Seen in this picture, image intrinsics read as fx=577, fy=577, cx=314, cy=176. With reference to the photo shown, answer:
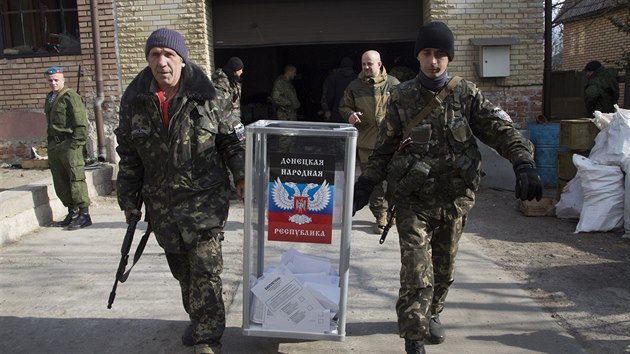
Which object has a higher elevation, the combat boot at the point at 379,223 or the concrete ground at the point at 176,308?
the combat boot at the point at 379,223

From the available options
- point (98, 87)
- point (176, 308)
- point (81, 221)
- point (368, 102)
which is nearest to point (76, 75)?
point (98, 87)

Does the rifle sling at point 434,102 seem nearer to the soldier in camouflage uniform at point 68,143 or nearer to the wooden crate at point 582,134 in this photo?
the wooden crate at point 582,134

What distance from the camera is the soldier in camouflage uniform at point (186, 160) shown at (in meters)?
3.15

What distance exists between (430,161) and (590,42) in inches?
909

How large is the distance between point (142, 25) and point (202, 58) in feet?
3.38

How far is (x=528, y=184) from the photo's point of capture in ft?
9.74

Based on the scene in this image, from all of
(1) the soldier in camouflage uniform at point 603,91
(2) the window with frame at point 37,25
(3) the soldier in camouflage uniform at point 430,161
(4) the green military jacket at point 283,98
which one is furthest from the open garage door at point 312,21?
(3) the soldier in camouflage uniform at point 430,161

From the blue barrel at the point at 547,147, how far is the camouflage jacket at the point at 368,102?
2858 millimetres

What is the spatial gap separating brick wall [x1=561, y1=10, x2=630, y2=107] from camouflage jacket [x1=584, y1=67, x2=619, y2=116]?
10.7 meters

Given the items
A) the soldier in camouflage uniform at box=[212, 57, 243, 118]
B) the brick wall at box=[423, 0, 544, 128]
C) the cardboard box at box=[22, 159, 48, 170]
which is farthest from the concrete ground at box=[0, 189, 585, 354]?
the brick wall at box=[423, 0, 544, 128]

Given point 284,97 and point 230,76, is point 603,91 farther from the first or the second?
point 230,76

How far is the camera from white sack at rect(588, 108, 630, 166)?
6.02m

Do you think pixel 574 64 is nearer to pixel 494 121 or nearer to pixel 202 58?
pixel 202 58

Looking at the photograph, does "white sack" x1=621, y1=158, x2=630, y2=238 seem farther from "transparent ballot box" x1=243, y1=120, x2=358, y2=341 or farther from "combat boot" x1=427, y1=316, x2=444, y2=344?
"transparent ballot box" x1=243, y1=120, x2=358, y2=341
